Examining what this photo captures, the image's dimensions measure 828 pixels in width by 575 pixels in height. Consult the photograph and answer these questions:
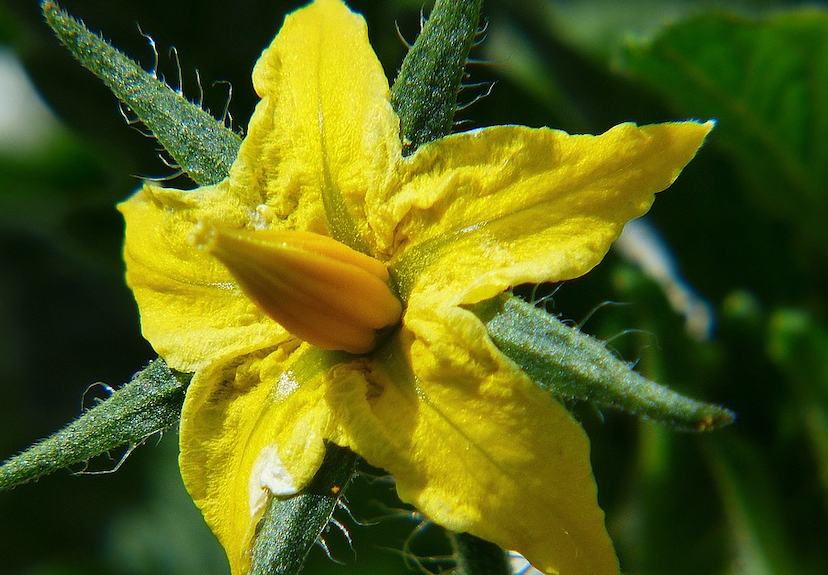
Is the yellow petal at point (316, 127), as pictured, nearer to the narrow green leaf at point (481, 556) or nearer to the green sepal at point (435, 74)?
the green sepal at point (435, 74)

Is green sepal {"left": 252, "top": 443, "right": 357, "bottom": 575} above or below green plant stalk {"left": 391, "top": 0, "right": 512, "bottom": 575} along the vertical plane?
below

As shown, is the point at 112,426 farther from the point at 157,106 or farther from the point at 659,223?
the point at 659,223

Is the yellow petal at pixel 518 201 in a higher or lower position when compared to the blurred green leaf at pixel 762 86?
higher

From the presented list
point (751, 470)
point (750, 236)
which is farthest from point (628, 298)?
point (750, 236)

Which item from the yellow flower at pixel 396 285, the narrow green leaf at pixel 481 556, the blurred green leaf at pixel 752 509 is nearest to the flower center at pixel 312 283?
the yellow flower at pixel 396 285

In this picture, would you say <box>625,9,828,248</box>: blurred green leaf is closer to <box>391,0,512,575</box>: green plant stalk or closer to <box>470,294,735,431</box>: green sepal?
<box>391,0,512,575</box>: green plant stalk

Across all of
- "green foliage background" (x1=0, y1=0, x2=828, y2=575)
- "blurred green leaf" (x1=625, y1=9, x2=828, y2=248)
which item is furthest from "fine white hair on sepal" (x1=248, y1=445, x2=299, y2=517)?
"blurred green leaf" (x1=625, y1=9, x2=828, y2=248)
